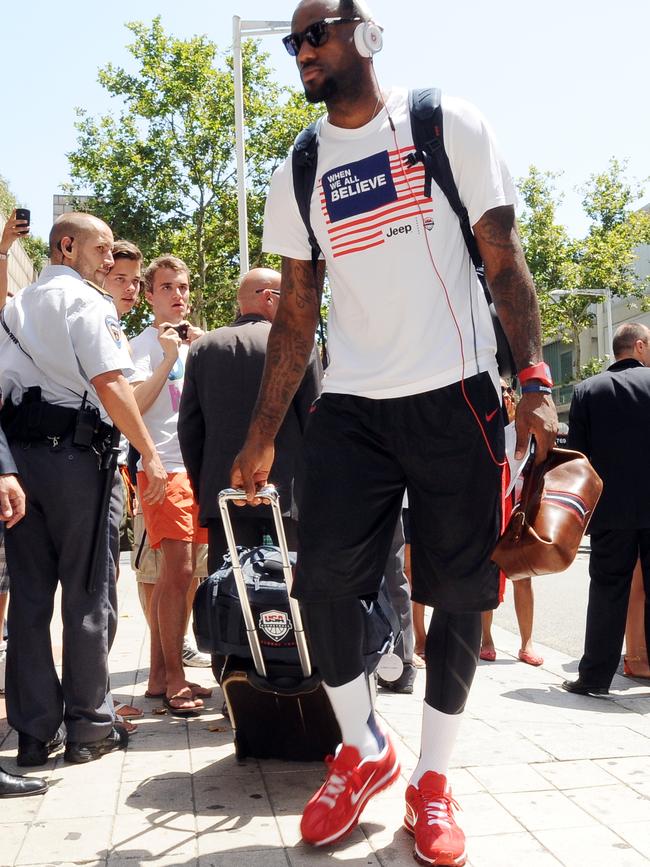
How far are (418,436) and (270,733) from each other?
58.2 inches

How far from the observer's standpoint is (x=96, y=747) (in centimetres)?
401

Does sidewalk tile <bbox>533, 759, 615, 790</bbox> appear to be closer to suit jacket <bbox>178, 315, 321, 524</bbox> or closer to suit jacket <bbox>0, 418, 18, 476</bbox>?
suit jacket <bbox>178, 315, 321, 524</bbox>

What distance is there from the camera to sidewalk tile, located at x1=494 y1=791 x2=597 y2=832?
10.2ft

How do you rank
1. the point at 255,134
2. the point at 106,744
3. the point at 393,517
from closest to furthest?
1. the point at 393,517
2. the point at 106,744
3. the point at 255,134

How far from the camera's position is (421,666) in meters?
5.99

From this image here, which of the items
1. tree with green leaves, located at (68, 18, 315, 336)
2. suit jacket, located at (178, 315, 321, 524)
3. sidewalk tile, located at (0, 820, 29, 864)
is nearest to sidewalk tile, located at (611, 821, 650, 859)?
sidewalk tile, located at (0, 820, 29, 864)

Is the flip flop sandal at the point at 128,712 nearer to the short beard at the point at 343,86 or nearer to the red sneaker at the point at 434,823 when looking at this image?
the red sneaker at the point at 434,823

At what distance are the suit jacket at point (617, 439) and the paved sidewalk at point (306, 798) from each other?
1.34 metres

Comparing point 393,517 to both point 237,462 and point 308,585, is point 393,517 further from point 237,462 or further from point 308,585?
A: point 237,462

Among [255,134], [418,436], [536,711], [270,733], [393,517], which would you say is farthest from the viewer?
[255,134]

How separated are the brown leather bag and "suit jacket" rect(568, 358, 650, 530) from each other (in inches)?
118

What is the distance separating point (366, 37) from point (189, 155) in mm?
32482

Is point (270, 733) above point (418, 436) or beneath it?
beneath

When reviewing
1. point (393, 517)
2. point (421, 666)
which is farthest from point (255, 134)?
point (393, 517)
